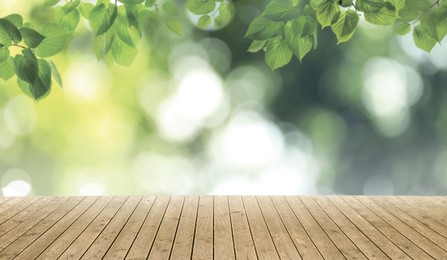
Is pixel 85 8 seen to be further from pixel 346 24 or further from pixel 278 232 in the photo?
pixel 278 232

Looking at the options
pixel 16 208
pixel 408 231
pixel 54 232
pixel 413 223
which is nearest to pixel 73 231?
pixel 54 232

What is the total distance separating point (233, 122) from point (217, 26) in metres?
3.31

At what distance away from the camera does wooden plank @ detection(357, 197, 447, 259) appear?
9.30 feet

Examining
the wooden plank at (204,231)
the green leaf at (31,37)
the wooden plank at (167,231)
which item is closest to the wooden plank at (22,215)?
the wooden plank at (167,231)

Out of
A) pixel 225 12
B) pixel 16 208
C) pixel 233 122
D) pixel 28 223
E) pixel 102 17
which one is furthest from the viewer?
pixel 233 122

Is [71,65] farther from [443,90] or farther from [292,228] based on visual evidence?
[443,90]

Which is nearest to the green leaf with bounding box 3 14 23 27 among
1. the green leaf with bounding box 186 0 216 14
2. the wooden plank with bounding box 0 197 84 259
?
the green leaf with bounding box 186 0 216 14

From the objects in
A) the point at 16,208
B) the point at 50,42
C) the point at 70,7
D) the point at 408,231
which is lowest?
the point at 408,231

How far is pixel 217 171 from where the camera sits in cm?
483

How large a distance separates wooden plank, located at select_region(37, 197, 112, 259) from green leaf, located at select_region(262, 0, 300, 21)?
182 cm

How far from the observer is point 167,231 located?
3189 millimetres

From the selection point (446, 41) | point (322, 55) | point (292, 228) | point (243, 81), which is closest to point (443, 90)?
point (446, 41)

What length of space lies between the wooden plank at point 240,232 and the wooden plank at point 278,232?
11 centimetres

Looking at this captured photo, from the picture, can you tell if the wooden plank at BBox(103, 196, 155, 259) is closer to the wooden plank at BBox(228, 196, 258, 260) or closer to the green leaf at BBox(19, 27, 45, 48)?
the wooden plank at BBox(228, 196, 258, 260)
